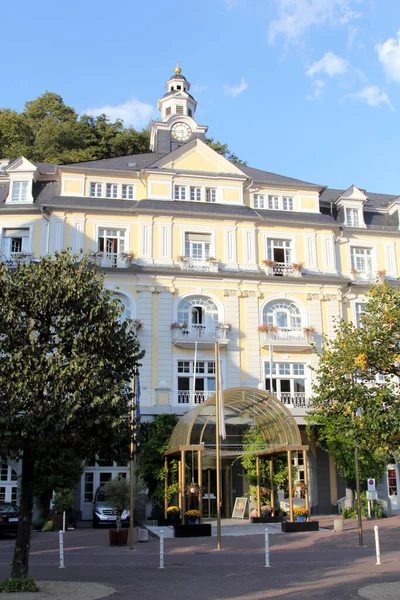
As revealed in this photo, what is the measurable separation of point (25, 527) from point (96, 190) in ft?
81.1

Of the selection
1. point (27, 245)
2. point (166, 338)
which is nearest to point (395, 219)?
point (166, 338)

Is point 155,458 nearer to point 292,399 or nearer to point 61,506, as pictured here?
point 61,506

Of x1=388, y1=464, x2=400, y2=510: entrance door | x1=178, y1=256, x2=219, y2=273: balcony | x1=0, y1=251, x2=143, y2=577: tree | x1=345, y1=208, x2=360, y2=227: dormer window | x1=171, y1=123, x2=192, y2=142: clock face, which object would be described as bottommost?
x1=388, y1=464, x2=400, y2=510: entrance door

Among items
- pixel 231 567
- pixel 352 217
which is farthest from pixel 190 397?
pixel 231 567

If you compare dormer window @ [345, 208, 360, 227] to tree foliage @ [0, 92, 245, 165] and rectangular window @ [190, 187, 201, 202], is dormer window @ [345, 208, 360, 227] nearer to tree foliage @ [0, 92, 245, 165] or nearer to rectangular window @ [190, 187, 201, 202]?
rectangular window @ [190, 187, 201, 202]

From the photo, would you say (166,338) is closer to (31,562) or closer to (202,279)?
(202,279)

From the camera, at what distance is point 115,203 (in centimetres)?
3559

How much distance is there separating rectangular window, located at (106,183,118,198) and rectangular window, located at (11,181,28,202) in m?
4.41

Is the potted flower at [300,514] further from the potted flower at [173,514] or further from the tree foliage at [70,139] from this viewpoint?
the tree foliage at [70,139]

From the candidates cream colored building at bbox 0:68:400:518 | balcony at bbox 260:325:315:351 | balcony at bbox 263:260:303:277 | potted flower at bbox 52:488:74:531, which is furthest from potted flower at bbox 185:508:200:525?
balcony at bbox 263:260:303:277

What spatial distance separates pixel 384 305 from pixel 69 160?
36.9 meters

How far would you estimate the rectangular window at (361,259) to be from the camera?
123 feet

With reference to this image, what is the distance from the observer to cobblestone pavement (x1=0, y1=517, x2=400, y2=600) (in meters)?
13.2

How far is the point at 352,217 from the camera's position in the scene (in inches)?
1531
